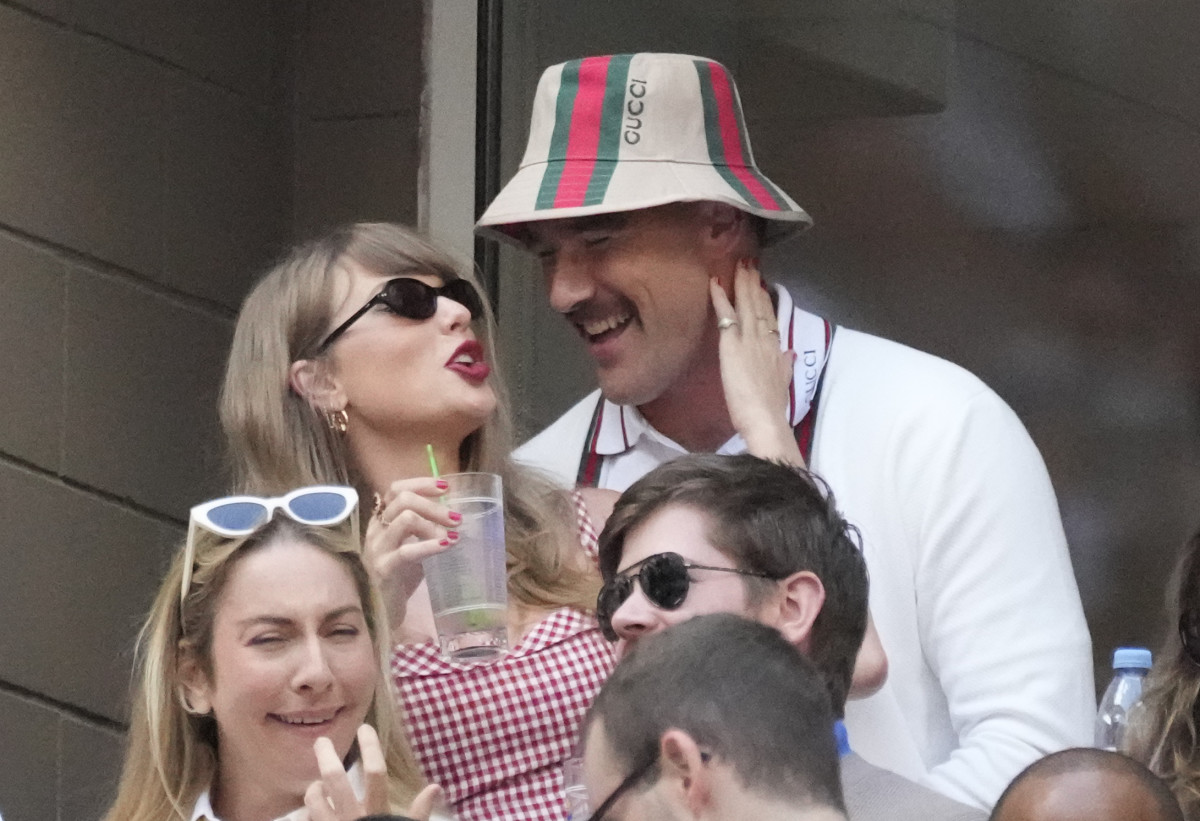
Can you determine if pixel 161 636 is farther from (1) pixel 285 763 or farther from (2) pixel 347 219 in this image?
(2) pixel 347 219

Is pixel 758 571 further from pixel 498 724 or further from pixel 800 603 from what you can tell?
pixel 498 724

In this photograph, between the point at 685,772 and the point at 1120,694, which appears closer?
the point at 685,772

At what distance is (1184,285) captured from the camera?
4.96 meters

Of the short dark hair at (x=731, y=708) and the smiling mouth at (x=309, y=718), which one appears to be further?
the smiling mouth at (x=309, y=718)

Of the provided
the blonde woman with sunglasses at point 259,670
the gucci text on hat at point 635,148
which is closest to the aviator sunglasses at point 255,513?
the blonde woman with sunglasses at point 259,670

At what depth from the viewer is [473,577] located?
146 inches

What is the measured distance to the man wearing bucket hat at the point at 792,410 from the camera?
12.9 feet

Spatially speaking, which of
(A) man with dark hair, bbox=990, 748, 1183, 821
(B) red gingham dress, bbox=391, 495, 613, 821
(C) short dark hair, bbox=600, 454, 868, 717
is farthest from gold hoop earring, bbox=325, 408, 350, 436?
(A) man with dark hair, bbox=990, 748, 1183, 821

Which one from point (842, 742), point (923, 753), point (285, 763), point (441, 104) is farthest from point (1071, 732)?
point (441, 104)

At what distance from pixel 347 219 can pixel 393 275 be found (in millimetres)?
1791

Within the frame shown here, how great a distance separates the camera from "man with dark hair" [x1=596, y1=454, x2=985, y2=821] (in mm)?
3211

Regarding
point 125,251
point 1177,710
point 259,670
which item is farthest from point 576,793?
point 125,251

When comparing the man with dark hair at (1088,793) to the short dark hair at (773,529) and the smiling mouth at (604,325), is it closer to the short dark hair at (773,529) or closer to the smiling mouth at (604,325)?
the short dark hair at (773,529)

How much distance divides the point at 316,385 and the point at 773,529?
136 cm
